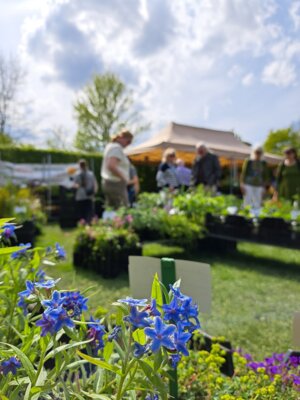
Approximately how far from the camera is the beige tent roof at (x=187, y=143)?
9750 millimetres

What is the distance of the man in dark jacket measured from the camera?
18.6ft

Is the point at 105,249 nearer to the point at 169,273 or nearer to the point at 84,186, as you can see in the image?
the point at 169,273

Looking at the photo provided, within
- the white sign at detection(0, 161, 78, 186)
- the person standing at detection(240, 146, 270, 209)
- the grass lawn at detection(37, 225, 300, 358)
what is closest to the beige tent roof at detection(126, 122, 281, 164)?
the white sign at detection(0, 161, 78, 186)

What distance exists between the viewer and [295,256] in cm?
431

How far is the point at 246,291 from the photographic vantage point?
10.3 ft

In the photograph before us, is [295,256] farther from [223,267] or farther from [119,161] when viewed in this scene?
[119,161]

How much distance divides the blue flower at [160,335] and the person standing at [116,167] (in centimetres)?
356

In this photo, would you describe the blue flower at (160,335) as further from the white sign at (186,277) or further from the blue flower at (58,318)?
the white sign at (186,277)

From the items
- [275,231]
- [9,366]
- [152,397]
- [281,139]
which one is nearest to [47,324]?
[9,366]

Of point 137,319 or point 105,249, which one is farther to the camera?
point 105,249

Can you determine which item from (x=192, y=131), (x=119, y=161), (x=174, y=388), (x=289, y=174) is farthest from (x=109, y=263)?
(x=192, y=131)

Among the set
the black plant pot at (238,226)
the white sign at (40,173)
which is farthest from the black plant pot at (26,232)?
the white sign at (40,173)

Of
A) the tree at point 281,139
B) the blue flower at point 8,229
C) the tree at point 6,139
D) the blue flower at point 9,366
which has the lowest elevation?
the blue flower at point 9,366

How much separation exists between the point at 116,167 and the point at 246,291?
1.97 meters
